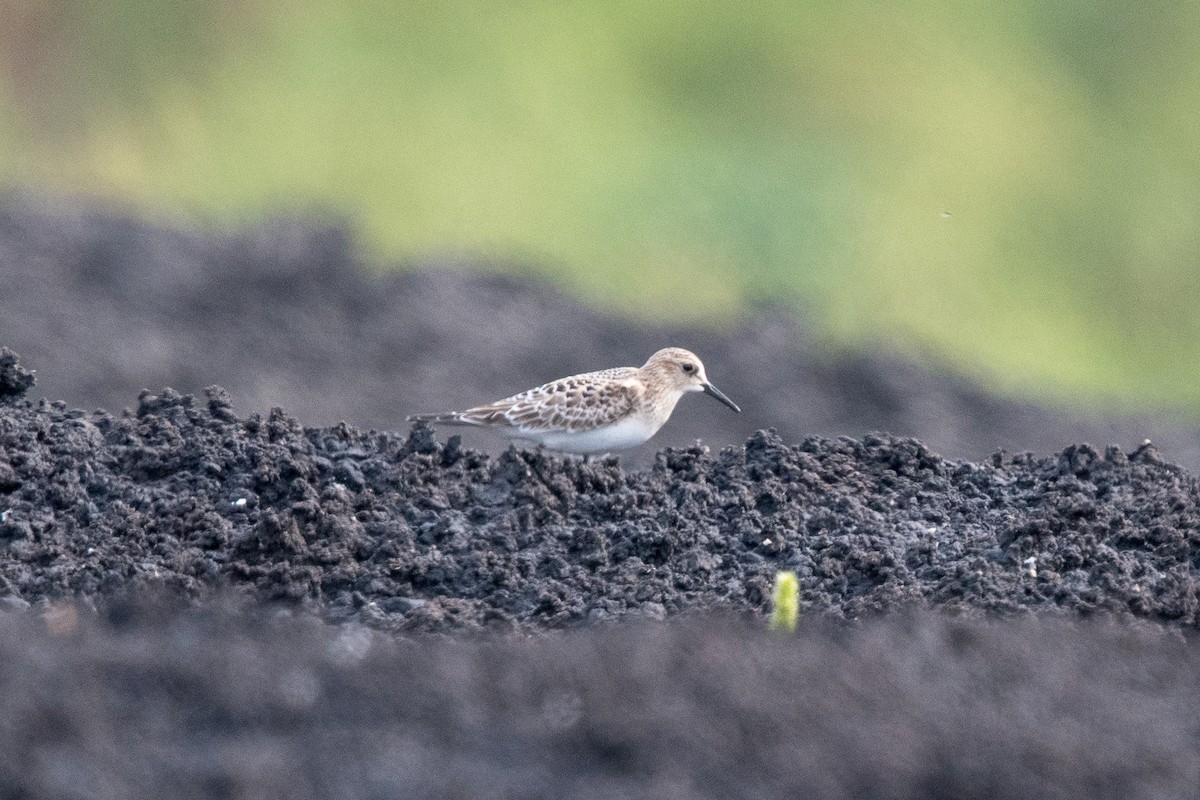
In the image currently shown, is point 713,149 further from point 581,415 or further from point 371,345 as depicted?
point 581,415

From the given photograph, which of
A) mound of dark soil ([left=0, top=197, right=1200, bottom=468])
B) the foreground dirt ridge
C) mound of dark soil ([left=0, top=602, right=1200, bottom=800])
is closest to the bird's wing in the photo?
the foreground dirt ridge

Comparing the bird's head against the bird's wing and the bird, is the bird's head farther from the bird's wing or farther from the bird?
the bird's wing

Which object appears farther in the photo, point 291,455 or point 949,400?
point 949,400

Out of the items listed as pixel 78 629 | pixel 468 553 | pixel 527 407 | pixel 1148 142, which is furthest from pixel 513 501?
pixel 1148 142

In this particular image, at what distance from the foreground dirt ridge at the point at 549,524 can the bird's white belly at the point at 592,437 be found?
34.8 inches

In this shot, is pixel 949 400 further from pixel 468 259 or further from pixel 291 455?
pixel 291 455

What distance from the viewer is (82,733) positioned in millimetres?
5590

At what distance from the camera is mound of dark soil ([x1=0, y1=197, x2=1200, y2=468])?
17219mm

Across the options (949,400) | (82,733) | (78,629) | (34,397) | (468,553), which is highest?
(949,400)

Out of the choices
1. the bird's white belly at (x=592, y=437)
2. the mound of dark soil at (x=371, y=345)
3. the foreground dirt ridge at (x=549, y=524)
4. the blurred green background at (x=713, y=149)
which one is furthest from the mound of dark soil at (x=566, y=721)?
the blurred green background at (x=713, y=149)

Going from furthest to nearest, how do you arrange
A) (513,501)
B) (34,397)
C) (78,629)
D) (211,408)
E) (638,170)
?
(638,170) → (34,397) → (211,408) → (513,501) → (78,629)

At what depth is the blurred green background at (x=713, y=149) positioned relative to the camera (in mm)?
22375

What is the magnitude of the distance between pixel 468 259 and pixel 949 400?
576 centimetres

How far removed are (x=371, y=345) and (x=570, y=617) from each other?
1100 centimetres
